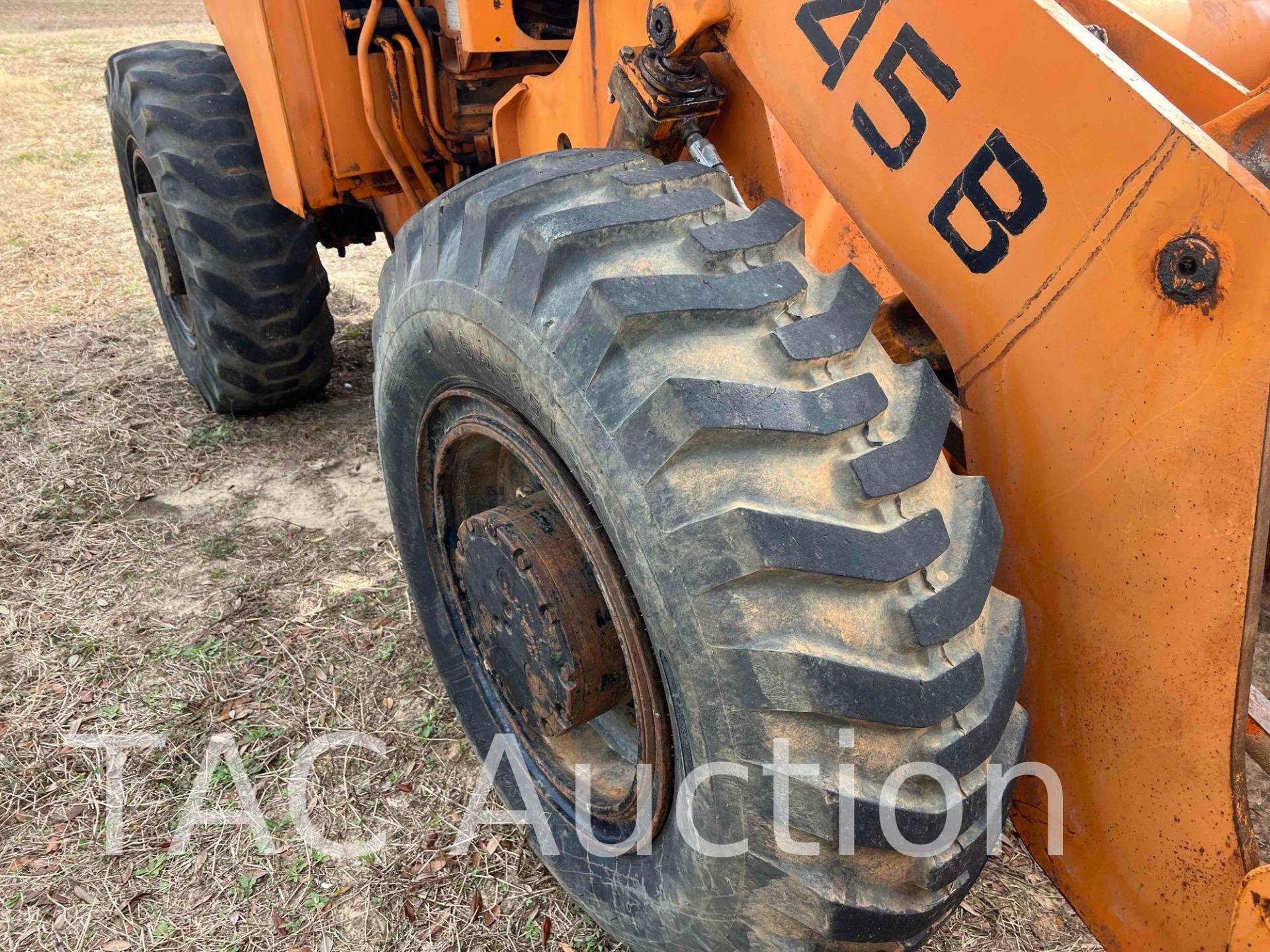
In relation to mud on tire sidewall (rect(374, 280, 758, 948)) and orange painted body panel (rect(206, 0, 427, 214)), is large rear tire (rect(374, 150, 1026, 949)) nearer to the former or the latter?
mud on tire sidewall (rect(374, 280, 758, 948))

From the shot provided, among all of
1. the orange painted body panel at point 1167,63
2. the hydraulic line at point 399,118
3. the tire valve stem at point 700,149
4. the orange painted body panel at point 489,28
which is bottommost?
the hydraulic line at point 399,118

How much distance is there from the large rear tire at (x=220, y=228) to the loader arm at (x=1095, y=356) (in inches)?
89.4

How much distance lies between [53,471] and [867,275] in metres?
3.20

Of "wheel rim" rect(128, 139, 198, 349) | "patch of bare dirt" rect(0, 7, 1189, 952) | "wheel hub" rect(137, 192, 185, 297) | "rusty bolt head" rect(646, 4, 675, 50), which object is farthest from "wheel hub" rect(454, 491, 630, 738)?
"wheel hub" rect(137, 192, 185, 297)

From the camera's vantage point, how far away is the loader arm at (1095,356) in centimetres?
113

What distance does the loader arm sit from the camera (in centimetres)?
113

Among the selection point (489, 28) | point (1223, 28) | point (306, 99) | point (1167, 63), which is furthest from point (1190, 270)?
point (306, 99)

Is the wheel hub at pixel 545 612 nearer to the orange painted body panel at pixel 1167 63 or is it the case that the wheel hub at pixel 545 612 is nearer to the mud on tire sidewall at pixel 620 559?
the mud on tire sidewall at pixel 620 559

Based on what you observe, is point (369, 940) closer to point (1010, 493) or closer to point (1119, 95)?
point (1010, 493)

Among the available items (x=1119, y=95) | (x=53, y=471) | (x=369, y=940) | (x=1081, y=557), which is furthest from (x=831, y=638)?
(x=53, y=471)

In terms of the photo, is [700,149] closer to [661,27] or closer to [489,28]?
[661,27]

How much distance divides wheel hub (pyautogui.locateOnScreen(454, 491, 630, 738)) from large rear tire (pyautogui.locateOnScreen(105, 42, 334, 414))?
1956 millimetres

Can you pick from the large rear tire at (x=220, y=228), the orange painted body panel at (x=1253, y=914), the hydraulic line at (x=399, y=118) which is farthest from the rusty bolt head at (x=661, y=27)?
the large rear tire at (x=220, y=228)

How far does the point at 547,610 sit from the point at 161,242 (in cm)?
274
